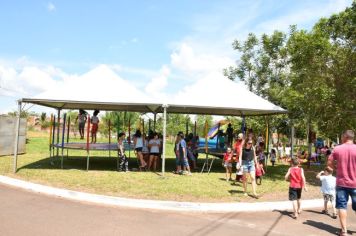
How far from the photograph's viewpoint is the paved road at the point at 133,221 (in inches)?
267

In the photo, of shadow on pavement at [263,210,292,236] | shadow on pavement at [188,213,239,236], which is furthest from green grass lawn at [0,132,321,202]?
shadow on pavement at [188,213,239,236]

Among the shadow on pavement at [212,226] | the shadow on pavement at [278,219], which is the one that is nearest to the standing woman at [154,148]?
the shadow on pavement at [212,226]

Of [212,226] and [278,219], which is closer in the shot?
[212,226]

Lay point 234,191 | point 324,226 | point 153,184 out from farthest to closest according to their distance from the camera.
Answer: point 153,184
point 234,191
point 324,226

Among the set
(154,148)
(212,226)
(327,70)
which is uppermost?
(327,70)

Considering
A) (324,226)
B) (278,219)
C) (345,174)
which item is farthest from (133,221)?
(345,174)

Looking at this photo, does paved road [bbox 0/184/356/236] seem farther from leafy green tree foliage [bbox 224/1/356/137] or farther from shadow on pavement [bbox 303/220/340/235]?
leafy green tree foliage [bbox 224/1/356/137]

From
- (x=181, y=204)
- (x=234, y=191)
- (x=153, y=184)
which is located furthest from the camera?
(x=153, y=184)

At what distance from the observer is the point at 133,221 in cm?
759

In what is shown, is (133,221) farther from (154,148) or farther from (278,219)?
(154,148)

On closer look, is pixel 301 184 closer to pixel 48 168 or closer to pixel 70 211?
pixel 70 211

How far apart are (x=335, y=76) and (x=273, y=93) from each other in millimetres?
10315

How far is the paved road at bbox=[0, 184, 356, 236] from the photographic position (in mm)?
6770

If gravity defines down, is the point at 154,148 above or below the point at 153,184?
above
